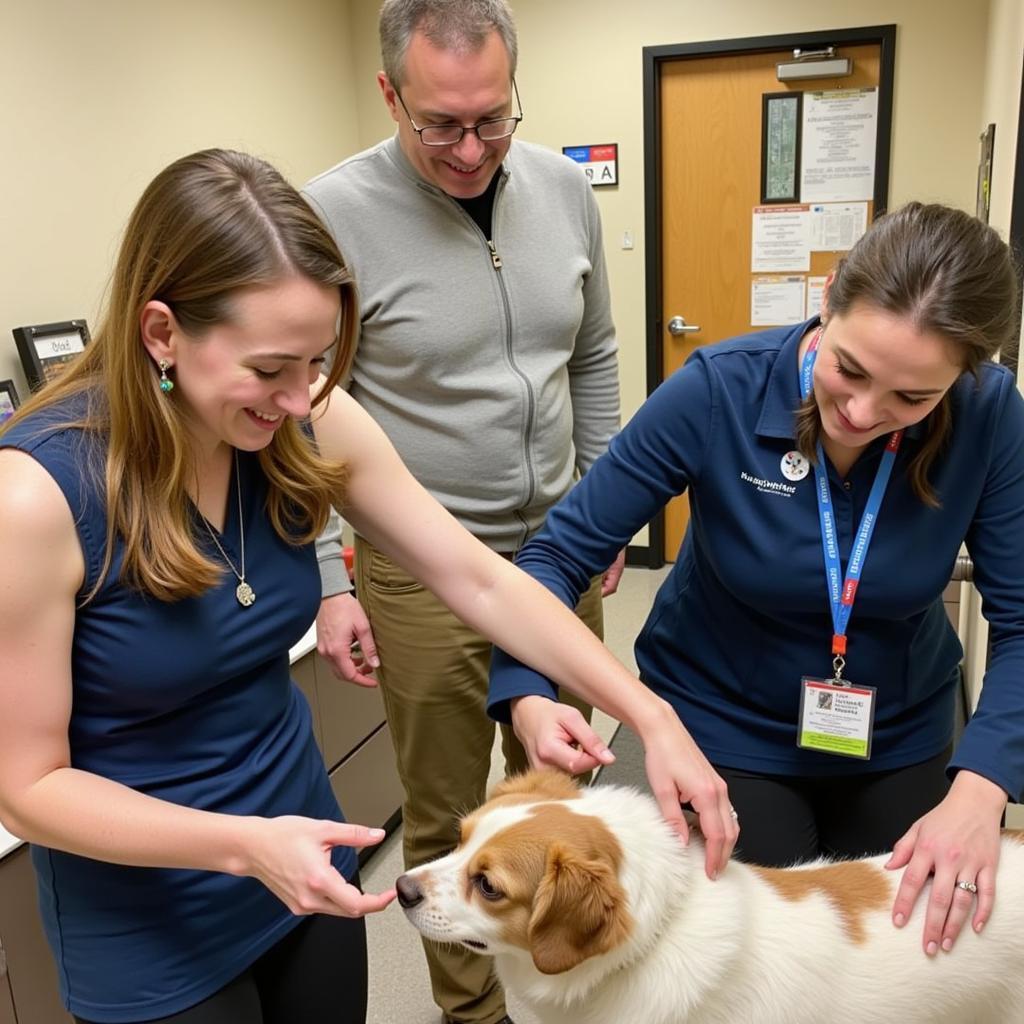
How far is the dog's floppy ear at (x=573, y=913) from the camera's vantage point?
103 centimetres

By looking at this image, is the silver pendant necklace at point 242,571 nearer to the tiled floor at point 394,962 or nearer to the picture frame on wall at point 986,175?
the tiled floor at point 394,962

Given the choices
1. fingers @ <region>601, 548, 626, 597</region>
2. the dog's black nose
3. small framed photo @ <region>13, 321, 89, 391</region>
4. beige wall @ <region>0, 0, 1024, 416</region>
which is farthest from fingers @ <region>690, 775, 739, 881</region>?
small framed photo @ <region>13, 321, 89, 391</region>

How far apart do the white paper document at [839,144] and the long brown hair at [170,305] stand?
161 inches

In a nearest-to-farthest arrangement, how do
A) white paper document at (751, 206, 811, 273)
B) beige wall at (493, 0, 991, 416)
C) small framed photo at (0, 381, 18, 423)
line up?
small framed photo at (0, 381, 18, 423), beige wall at (493, 0, 991, 416), white paper document at (751, 206, 811, 273)

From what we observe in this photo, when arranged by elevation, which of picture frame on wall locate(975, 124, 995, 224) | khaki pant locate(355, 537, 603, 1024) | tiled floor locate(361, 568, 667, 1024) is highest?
picture frame on wall locate(975, 124, 995, 224)

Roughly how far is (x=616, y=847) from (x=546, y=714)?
0.69ft

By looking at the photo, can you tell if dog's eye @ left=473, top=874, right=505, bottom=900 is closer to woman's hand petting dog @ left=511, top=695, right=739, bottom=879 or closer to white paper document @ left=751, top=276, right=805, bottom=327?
woman's hand petting dog @ left=511, top=695, right=739, bottom=879

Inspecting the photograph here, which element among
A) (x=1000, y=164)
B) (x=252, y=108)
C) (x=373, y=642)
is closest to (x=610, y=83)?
(x=252, y=108)

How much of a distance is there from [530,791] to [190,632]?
45cm

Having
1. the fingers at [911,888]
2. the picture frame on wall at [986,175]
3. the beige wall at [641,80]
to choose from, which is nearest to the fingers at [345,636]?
the fingers at [911,888]

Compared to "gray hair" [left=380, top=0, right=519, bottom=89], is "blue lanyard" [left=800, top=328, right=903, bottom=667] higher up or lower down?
lower down

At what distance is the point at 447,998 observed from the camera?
2.15 metres

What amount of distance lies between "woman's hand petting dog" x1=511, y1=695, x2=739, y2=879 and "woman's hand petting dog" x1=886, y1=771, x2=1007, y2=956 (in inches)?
8.5

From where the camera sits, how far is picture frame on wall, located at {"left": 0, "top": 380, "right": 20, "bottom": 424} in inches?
114
